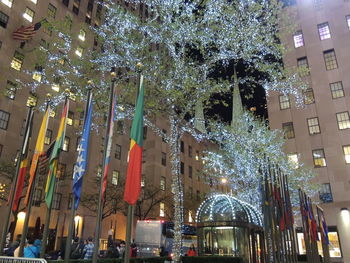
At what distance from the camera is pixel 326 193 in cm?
3238

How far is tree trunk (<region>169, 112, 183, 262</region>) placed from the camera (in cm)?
1527

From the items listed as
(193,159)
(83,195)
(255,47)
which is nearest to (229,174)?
(83,195)

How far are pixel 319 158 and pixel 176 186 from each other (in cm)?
2353

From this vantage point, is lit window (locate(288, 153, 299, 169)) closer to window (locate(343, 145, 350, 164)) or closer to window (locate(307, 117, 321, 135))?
window (locate(307, 117, 321, 135))

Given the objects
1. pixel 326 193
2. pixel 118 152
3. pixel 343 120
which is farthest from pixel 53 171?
pixel 118 152

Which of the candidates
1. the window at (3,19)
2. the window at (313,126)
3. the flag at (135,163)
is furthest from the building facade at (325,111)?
the window at (3,19)

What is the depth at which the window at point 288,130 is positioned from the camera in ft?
120

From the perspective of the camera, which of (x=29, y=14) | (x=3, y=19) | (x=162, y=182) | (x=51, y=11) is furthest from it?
(x=162, y=182)

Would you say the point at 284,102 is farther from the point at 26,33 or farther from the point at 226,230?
the point at 26,33

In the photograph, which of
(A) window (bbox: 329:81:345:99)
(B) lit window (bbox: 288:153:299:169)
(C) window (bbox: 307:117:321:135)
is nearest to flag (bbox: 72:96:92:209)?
(B) lit window (bbox: 288:153:299:169)

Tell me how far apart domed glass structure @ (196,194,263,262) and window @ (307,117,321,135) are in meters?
18.2

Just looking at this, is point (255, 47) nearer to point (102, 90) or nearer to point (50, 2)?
point (102, 90)

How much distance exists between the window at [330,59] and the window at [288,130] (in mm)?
8044

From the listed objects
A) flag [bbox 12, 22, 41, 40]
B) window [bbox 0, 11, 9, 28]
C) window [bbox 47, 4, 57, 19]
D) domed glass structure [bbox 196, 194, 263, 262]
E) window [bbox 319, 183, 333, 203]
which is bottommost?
domed glass structure [bbox 196, 194, 263, 262]
